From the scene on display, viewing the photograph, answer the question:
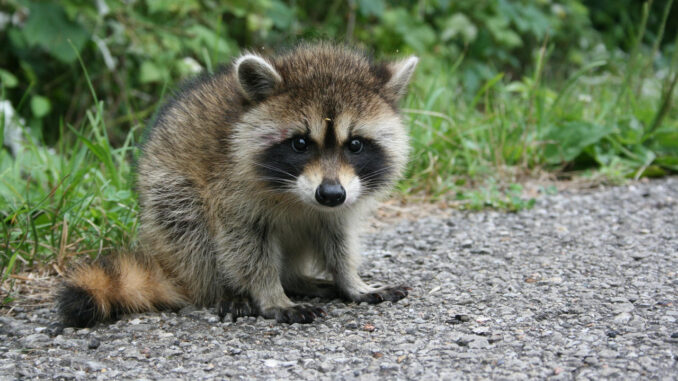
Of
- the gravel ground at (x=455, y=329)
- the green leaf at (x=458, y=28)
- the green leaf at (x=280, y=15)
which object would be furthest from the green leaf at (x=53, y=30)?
the green leaf at (x=458, y=28)

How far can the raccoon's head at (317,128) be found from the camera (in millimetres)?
3199

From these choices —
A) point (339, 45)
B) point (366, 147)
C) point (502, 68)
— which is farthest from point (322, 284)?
point (502, 68)

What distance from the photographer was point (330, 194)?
3074 mm

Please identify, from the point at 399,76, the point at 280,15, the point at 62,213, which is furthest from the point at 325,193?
the point at 280,15

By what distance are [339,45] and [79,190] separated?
1896 mm

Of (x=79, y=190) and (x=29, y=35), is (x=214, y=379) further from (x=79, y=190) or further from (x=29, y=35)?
(x=29, y=35)

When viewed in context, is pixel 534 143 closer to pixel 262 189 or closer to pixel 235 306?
pixel 262 189

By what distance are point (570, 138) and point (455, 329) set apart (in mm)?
3113

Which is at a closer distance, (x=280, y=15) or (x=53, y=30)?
(x=53, y=30)

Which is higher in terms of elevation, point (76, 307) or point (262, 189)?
point (262, 189)

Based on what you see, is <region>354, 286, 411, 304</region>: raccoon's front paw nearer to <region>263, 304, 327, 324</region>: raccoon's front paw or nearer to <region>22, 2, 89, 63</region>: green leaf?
<region>263, 304, 327, 324</region>: raccoon's front paw

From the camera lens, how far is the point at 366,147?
3385mm

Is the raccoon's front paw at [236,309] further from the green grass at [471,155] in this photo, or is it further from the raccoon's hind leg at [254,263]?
the green grass at [471,155]

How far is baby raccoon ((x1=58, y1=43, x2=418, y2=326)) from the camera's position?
3.22 meters
